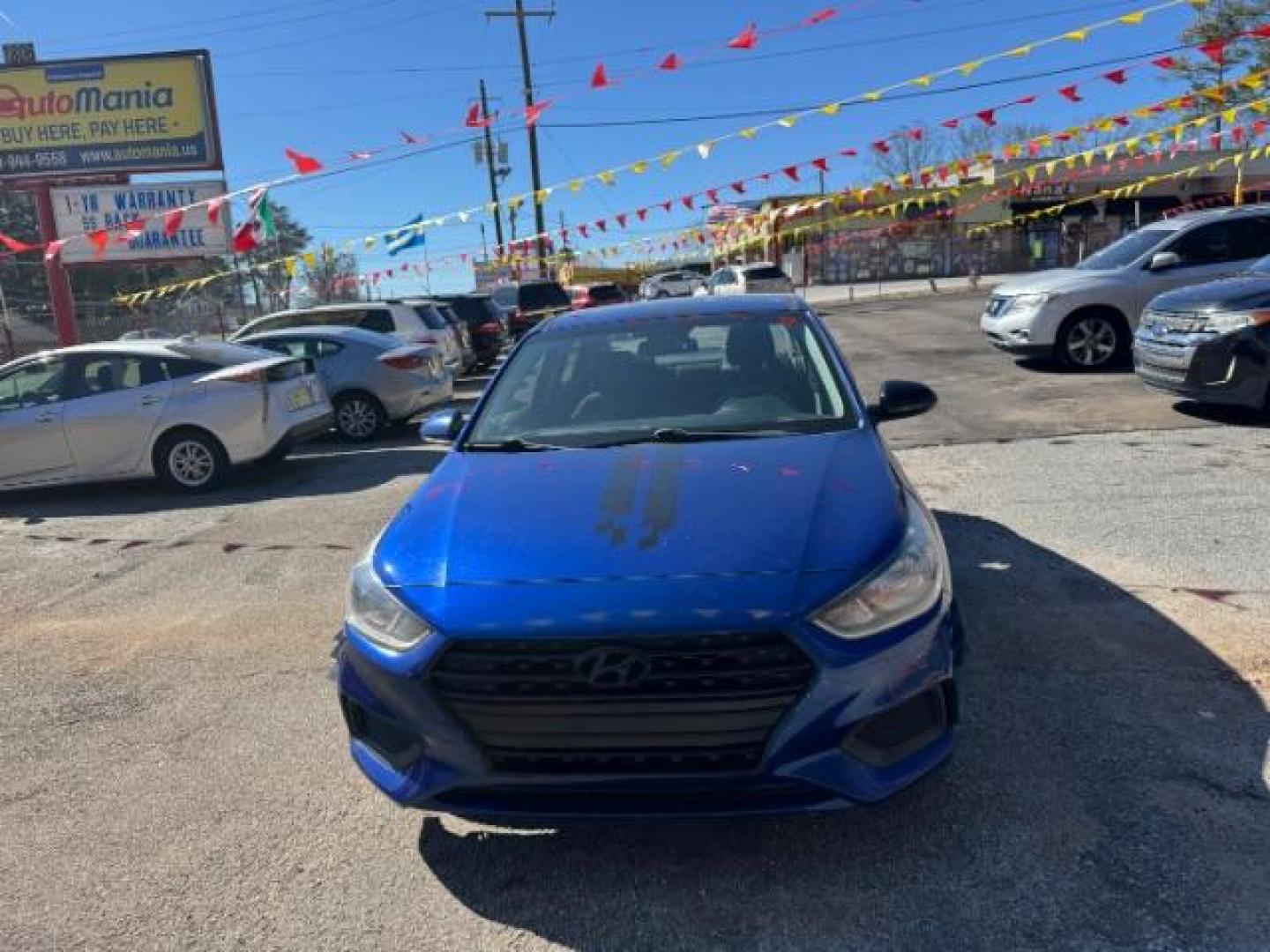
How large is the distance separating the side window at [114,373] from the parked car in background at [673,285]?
26.2m

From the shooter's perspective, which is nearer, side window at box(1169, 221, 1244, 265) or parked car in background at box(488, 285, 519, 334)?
side window at box(1169, 221, 1244, 265)

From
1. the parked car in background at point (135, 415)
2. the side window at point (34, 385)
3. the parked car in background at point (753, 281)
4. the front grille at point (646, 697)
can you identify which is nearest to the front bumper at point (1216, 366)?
the front grille at point (646, 697)

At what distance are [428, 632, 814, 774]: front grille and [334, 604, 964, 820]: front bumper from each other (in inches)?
0.9

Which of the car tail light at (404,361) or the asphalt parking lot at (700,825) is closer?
the asphalt parking lot at (700,825)

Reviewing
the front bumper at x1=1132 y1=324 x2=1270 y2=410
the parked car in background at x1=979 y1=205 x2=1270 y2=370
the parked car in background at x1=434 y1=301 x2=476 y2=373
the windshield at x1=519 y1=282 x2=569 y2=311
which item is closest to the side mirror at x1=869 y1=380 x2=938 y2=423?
the front bumper at x1=1132 y1=324 x2=1270 y2=410

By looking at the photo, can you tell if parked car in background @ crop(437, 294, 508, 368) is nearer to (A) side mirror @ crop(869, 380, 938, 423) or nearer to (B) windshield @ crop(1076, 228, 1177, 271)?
(B) windshield @ crop(1076, 228, 1177, 271)

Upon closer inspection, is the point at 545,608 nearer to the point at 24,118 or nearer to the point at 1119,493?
the point at 1119,493

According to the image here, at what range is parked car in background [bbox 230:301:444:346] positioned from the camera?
42.9ft

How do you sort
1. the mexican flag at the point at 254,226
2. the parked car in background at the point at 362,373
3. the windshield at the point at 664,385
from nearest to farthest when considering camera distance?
the windshield at the point at 664,385
the parked car in background at the point at 362,373
the mexican flag at the point at 254,226

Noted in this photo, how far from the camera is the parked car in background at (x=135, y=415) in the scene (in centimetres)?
866

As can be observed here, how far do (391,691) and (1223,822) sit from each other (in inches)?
95.3

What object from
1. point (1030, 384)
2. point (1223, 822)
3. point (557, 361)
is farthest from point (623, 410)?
point (1030, 384)

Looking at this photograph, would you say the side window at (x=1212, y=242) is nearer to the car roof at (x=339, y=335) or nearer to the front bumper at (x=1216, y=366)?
the front bumper at (x=1216, y=366)

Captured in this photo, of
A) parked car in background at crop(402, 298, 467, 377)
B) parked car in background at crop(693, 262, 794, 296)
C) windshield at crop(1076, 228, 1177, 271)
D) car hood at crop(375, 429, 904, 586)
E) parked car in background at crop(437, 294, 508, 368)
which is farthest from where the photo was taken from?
parked car in background at crop(693, 262, 794, 296)
